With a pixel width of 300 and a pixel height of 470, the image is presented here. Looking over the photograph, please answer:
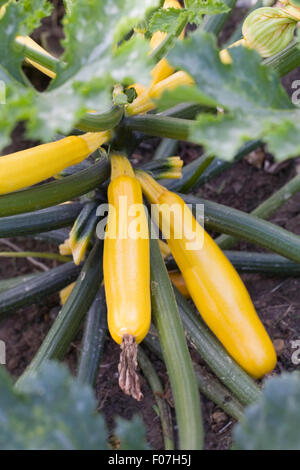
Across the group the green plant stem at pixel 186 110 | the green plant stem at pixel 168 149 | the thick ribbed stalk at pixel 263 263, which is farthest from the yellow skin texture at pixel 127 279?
the green plant stem at pixel 168 149

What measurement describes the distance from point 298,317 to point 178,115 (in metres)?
0.79

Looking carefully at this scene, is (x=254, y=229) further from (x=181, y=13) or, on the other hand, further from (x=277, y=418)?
(x=277, y=418)

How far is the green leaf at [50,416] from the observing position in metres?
1.02

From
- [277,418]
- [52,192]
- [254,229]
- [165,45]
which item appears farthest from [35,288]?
[277,418]

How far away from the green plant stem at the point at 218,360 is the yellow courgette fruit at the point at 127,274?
24cm

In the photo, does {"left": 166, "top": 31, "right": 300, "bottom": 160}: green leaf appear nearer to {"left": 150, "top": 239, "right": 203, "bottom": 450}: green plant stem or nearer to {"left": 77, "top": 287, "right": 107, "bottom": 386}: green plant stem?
{"left": 150, "top": 239, "right": 203, "bottom": 450}: green plant stem

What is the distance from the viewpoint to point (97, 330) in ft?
6.27

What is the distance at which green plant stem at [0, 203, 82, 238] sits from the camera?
1679 mm

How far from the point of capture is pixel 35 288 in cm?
195

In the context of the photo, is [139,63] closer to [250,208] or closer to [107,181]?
[107,181]

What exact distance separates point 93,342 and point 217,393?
415mm

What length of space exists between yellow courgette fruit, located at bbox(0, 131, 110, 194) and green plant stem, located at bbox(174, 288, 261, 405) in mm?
564

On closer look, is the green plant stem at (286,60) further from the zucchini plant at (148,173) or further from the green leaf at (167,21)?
the green leaf at (167,21)

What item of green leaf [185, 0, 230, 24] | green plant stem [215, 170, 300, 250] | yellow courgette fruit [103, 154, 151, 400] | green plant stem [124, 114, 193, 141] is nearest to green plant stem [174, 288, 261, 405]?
yellow courgette fruit [103, 154, 151, 400]
